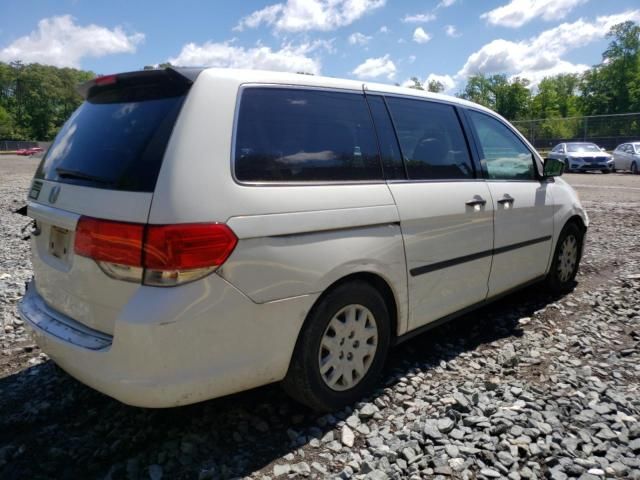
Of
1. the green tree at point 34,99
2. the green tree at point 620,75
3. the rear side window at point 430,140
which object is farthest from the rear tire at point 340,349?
the green tree at point 34,99

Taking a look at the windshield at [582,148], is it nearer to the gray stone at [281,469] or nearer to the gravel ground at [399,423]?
the gravel ground at [399,423]

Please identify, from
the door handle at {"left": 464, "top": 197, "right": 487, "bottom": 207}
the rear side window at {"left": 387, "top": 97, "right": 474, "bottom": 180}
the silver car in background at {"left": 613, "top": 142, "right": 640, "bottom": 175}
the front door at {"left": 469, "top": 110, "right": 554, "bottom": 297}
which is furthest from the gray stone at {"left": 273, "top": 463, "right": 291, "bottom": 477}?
the silver car in background at {"left": 613, "top": 142, "right": 640, "bottom": 175}

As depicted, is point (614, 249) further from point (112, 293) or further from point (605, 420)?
point (112, 293)

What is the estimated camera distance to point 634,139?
29.5 metres

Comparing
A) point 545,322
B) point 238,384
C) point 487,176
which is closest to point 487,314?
point 545,322

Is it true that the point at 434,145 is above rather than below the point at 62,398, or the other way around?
above

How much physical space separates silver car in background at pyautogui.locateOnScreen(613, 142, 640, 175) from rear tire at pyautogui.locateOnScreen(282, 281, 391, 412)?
914 inches

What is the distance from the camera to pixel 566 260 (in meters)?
4.95

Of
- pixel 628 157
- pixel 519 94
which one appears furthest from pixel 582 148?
pixel 519 94

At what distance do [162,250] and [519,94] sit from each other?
86.4m

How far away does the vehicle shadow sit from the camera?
243 cm

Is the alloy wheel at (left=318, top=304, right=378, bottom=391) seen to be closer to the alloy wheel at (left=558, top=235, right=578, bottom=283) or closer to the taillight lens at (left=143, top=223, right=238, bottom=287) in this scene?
the taillight lens at (left=143, top=223, right=238, bottom=287)

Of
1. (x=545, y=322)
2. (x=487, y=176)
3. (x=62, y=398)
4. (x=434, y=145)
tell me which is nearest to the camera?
(x=62, y=398)

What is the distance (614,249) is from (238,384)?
6377 mm
